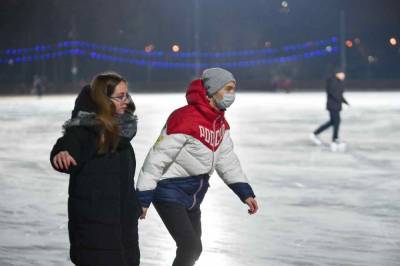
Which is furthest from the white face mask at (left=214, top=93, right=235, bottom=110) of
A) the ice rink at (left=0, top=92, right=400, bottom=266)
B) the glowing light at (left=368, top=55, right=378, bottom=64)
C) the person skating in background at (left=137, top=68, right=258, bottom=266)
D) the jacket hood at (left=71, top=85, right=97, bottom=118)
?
the glowing light at (left=368, top=55, right=378, bottom=64)

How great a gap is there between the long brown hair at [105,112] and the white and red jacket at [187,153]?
1021mm

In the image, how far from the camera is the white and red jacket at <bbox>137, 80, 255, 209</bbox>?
504cm

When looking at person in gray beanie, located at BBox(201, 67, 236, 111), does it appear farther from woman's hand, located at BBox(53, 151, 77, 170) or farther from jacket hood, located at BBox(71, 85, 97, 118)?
woman's hand, located at BBox(53, 151, 77, 170)

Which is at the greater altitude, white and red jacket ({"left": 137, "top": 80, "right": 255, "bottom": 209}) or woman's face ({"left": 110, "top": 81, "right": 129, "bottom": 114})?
woman's face ({"left": 110, "top": 81, "right": 129, "bottom": 114})

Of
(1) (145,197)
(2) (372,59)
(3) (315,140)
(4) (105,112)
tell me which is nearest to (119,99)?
(4) (105,112)

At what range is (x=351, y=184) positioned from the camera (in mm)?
11797

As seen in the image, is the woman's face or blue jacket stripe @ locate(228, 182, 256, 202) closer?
the woman's face

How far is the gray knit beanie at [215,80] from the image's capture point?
506 centimetres

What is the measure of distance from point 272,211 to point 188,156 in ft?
14.6

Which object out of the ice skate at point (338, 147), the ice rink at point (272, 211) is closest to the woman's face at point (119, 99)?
the ice rink at point (272, 211)

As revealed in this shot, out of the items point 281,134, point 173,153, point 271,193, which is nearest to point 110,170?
point 173,153

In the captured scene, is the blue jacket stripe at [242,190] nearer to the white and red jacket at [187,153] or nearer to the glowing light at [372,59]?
the white and red jacket at [187,153]

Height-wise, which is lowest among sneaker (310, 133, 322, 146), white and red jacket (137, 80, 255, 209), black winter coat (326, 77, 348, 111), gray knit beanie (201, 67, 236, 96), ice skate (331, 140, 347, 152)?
sneaker (310, 133, 322, 146)

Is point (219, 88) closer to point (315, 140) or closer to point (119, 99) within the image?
point (119, 99)
